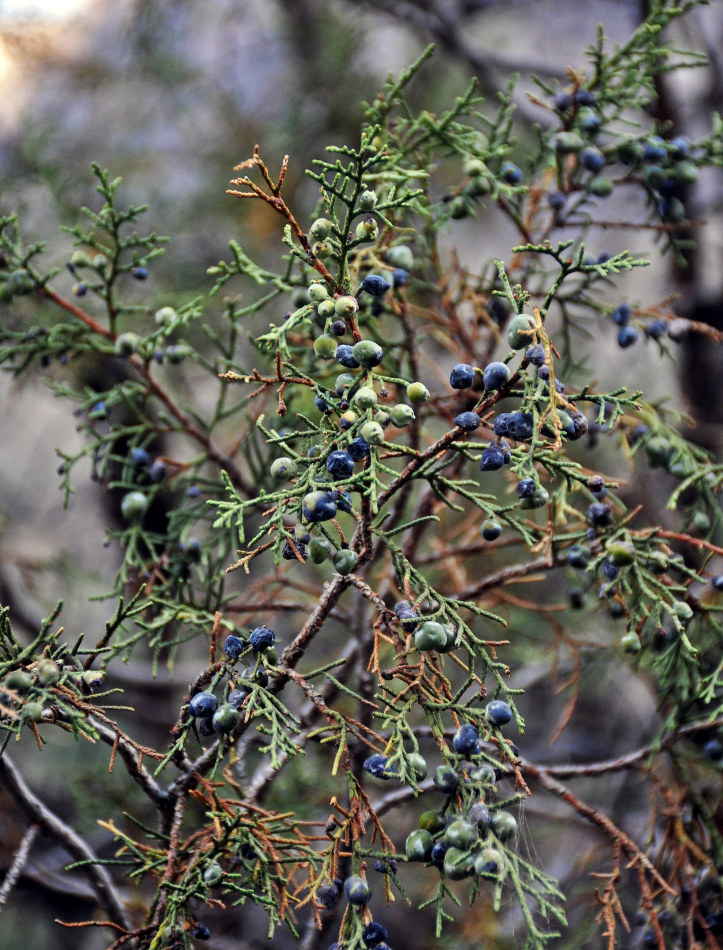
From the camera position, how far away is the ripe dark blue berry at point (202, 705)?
823 millimetres

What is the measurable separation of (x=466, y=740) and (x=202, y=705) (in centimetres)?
29

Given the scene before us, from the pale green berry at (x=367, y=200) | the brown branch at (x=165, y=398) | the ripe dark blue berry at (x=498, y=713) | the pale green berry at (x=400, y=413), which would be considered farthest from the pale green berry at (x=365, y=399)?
the brown branch at (x=165, y=398)

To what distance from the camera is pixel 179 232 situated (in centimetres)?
230

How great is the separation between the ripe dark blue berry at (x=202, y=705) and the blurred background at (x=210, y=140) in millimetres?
817

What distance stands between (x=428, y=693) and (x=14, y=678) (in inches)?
17.0

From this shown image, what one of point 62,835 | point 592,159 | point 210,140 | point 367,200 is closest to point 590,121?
point 592,159

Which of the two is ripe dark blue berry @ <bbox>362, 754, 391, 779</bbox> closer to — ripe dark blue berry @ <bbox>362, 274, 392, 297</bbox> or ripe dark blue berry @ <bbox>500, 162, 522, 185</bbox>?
ripe dark blue berry @ <bbox>362, 274, 392, 297</bbox>

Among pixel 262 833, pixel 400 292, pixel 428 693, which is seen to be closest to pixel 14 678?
pixel 262 833

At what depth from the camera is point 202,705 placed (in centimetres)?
82

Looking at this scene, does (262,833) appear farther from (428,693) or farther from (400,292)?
(400,292)

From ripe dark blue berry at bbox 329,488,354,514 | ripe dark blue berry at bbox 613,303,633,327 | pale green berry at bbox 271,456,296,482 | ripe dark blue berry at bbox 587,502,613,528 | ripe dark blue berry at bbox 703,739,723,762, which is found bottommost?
ripe dark blue berry at bbox 703,739,723,762

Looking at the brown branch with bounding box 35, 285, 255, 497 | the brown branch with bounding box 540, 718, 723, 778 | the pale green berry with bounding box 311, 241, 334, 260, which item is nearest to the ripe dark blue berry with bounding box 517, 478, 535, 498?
the pale green berry with bounding box 311, 241, 334, 260

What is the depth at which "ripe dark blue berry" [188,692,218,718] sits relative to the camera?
823mm

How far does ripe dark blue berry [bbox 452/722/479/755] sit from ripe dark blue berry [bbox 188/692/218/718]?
27 cm
